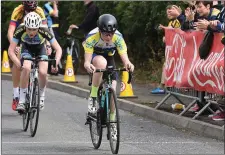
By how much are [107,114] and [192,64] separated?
282cm

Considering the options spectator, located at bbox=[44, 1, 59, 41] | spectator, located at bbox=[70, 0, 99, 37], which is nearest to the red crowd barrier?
spectator, located at bbox=[70, 0, 99, 37]

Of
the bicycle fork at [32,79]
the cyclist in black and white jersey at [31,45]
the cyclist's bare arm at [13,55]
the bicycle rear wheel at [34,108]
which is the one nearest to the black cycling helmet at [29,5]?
the cyclist in black and white jersey at [31,45]

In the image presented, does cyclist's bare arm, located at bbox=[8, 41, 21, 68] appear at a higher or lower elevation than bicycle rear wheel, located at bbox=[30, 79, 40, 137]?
higher

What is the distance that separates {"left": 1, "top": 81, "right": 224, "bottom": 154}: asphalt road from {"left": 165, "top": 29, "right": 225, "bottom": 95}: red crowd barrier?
77 cm

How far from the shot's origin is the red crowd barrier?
1142cm

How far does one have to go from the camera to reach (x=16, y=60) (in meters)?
11.8

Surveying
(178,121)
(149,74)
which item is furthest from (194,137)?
(149,74)

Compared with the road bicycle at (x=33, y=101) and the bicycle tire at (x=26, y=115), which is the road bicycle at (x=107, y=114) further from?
the bicycle tire at (x=26, y=115)

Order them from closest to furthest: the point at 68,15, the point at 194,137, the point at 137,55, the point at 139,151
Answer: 1. the point at 139,151
2. the point at 194,137
3. the point at 137,55
4. the point at 68,15

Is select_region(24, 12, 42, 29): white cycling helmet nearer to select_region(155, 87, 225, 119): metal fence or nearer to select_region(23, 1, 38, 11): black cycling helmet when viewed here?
select_region(23, 1, 38, 11): black cycling helmet

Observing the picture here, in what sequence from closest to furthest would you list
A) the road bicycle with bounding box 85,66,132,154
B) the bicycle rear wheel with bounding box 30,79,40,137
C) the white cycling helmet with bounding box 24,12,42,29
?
the road bicycle with bounding box 85,66,132,154 < the bicycle rear wheel with bounding box 30,79,40,137 < the white cycling helmet with bounding box 24,12,42,29

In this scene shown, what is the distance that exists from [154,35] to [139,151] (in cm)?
970

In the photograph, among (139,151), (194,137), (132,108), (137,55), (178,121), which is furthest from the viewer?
(137,55)

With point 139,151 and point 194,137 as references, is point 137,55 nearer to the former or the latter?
point 194,137
